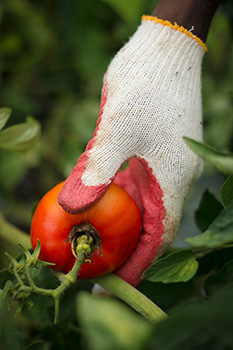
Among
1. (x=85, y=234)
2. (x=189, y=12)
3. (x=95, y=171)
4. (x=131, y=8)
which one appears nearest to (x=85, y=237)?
(x=85, y=234)

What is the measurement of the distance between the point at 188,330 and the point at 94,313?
93 mm

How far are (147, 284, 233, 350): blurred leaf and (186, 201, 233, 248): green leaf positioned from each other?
0.12m

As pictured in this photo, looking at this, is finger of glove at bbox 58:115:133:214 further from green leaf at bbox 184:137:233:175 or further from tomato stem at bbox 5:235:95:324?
green leaf at bbox 184:137:233:175

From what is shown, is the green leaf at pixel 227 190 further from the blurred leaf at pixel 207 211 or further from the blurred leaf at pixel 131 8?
the blurred leaf at pixel 131 8

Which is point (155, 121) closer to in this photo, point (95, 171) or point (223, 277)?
point (95, 171)

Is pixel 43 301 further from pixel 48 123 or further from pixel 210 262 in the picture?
pixel 48 123

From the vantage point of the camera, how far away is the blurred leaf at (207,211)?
30.5 inches

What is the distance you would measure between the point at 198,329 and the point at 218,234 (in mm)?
174

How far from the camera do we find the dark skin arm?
721 mm

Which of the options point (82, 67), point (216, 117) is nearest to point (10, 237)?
point (216, 117)

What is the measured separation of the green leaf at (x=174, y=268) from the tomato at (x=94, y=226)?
0.08 m

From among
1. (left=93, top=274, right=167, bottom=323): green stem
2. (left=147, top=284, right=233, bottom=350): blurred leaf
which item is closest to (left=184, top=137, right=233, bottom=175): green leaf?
(left=147, top=284, right=233, bottom=350): blurred leaf

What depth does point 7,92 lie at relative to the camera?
1.73 m

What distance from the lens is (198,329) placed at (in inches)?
13.5
